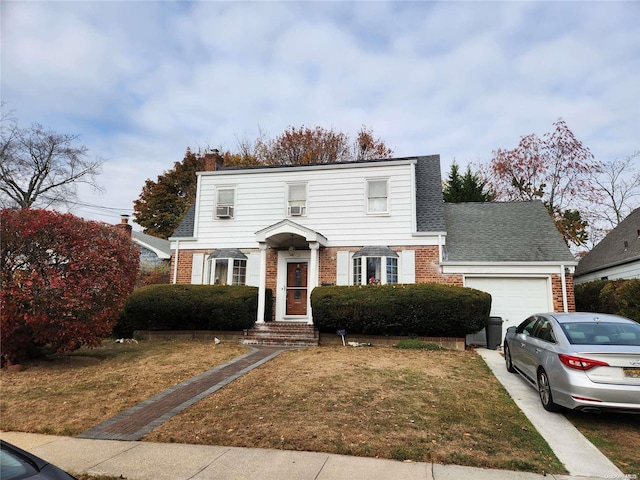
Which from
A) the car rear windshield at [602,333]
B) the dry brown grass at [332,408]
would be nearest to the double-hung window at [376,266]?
the dry brown grass at [332,408]

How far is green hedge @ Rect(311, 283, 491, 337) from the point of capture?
11484 mm

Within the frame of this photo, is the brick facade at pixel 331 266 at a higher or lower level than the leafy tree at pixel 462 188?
lower

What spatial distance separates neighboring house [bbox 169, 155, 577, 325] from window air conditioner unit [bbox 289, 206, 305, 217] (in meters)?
0.04

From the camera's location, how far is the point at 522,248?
45.5ft

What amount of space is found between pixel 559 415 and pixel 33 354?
10.9 meters

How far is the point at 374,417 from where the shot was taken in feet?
19.1

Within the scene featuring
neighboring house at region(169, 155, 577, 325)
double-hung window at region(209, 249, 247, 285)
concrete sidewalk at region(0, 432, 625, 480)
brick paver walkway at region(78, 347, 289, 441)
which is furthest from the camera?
double-hung window at region(209, 249, 247, 285)

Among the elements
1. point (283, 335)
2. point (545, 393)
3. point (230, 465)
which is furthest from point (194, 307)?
point (545, 393)

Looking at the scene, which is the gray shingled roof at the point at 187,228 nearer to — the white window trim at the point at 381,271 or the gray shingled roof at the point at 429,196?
the white window trim at the point at 381,271

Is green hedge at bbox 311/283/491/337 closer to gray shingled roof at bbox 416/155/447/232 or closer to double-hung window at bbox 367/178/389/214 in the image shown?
gray shingled roof at bbox 416/155/447/232

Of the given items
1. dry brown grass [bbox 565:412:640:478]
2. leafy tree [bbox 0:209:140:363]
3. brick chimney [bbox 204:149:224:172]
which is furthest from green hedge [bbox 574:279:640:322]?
brick chimney [bbox 204:149:224:172]

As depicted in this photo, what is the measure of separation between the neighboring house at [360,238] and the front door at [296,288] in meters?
0.04

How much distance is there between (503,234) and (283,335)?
8.67 m

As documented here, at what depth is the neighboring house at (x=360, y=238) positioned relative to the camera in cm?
1350
